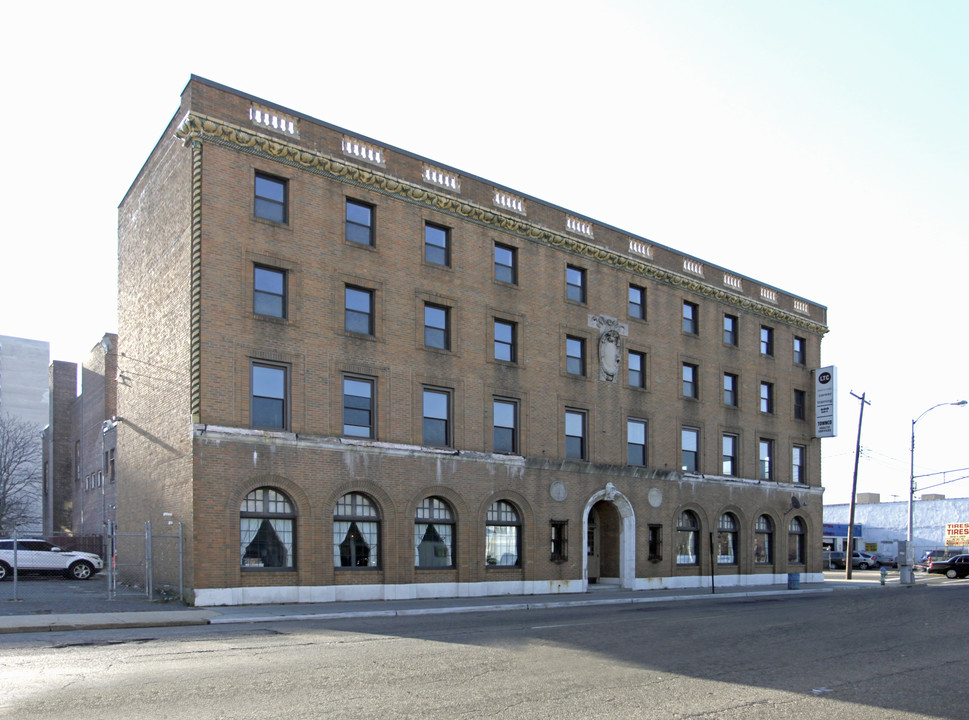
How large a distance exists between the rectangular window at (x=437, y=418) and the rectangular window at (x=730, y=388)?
16.7 metres

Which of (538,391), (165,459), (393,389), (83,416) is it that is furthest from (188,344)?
(83,416)

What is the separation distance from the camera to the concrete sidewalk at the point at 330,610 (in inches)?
731

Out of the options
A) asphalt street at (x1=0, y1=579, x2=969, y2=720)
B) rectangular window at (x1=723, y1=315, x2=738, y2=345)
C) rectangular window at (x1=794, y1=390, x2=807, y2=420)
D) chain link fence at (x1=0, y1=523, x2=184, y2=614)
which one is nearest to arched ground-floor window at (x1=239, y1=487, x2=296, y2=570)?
chain link fence at (x1=0, y1=523, x2=184, y2=614)

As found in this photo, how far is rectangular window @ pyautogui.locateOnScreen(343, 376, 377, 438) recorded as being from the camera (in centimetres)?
2673

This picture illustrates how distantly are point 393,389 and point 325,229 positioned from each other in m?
5.40

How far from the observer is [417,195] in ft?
94.8

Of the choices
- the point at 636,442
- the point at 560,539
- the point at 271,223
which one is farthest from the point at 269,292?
the point at 636,442

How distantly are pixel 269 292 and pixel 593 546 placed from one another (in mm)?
17631

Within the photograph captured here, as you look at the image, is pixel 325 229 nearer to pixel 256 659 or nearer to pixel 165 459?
pixel 165 459

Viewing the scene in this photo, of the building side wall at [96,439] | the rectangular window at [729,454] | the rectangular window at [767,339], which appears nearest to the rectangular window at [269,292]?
the building side wall at [96,439]

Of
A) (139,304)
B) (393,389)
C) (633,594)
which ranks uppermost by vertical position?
(139,304)

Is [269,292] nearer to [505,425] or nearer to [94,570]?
[505,425]

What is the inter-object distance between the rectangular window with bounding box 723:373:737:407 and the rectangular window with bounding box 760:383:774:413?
7.53ft

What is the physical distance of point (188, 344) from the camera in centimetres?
2444
